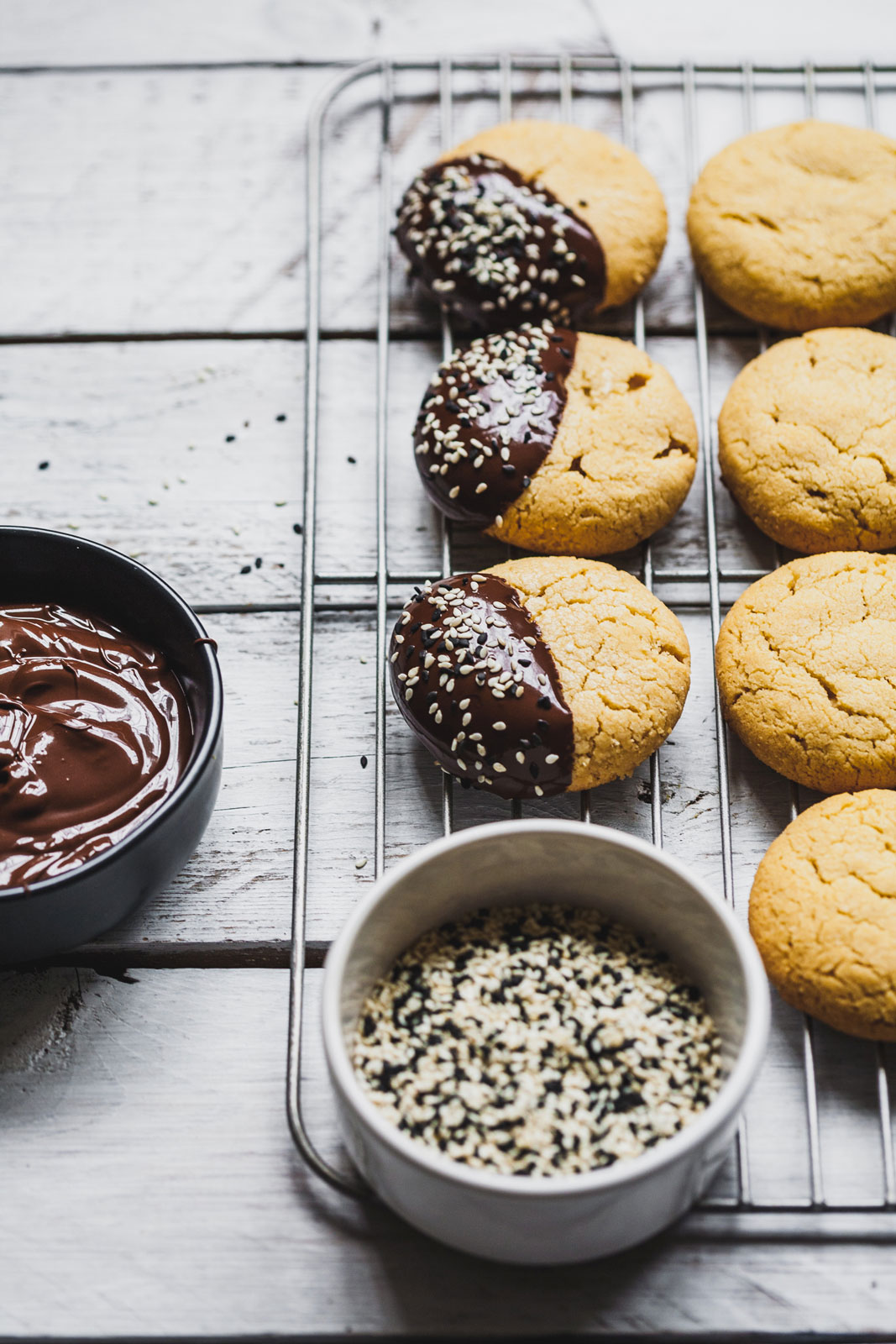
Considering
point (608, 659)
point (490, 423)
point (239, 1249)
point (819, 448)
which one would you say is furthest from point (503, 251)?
point (239, 1249)

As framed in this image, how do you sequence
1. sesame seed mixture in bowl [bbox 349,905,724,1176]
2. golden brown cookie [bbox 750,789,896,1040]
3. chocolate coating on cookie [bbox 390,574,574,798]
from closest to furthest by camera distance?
sesame seed mixture in bowl [bbox 349,905,724,1176]
golden brown cookie [bbox 750,789,896,1040]
chocolate coating on cookie [bbox 390,574,574,798]

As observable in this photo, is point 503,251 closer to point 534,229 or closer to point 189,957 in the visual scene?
point 534,229

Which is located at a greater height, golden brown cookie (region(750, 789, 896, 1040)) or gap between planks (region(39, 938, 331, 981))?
golden brown cookie (region(750, 789, 896, 1040))

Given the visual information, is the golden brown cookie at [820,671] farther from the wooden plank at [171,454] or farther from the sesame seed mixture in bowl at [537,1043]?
the wooden plank at [171,454]

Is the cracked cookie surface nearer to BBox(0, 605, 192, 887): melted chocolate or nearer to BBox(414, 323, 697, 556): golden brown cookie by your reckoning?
BBox(414, 323, 697, 556): golden brown cookie

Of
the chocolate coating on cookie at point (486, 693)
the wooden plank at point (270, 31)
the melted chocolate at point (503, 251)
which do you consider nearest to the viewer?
the chocolate coating on cookie at point (486, 693)

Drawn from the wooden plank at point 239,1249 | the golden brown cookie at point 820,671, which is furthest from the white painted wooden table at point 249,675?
the golden brown cookie at point 820,671

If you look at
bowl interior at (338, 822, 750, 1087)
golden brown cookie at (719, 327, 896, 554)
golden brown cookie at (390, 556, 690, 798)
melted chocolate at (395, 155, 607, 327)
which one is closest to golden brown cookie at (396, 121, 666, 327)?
melted chocolate at (395, 155, 607, 327)
